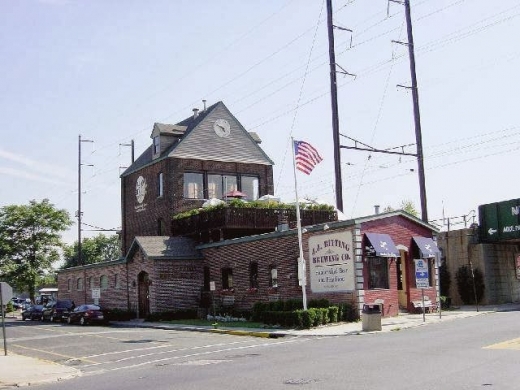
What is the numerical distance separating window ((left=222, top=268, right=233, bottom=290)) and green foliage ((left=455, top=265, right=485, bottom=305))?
1482 centimetres

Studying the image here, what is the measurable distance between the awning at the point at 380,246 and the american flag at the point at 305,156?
4.18 meters

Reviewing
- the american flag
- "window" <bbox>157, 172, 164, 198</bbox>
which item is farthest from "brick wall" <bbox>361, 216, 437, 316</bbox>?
"window" <bbox>157, 172, 164, 198</bbox>

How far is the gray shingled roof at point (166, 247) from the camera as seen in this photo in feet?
127

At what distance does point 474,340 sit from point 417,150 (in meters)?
20.2

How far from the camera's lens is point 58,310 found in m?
45.7

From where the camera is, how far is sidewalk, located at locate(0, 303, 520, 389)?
51.6 feet

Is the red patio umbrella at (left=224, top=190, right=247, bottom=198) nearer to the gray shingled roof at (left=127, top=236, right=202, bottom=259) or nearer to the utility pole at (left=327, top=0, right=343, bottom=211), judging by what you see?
the gray shingled roof at (left=127, top=236, right=202, bottom=259)

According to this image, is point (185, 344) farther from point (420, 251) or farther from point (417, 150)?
point (417, 150)

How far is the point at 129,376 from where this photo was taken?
14.8 m

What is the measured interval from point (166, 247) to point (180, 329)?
10099 millimetres

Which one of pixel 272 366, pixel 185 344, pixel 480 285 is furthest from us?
pixel 480 285

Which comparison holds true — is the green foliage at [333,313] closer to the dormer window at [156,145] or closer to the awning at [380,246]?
the awning at [380,246]

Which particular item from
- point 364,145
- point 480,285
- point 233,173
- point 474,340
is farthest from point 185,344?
point 233,173

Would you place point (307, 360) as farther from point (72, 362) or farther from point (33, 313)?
point (33, 313)
